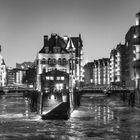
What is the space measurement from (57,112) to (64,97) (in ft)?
57.2

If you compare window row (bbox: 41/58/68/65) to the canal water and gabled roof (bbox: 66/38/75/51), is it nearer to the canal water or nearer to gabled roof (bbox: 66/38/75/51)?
gabled roof (bbox: 66/38/75/51)

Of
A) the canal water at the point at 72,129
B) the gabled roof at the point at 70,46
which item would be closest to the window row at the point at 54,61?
the gabled roof at the point at 70,46

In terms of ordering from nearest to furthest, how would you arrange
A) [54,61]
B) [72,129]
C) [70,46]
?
[72,129] < [54,61] < [70,46]

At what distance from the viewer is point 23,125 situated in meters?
80.9

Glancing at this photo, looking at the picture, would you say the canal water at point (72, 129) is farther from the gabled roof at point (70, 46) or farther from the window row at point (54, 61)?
the gabled roof at point (70, 46)

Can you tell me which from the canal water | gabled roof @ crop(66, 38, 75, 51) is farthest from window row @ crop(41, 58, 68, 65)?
the canal water

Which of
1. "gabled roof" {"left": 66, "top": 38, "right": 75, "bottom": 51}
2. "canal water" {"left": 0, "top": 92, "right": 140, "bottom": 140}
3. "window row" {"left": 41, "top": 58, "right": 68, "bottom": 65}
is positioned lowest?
"canal water" {"left": 0, "top": 92, "right": 140, "bottom": 140}

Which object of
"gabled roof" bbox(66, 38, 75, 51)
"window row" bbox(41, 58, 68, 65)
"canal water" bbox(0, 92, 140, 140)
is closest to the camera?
"canal water" bbox(0, 92, 140, 140)

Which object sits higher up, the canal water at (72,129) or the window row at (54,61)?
the window row at (54,61)

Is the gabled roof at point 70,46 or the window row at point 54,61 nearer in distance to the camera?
the window row at point 54,61

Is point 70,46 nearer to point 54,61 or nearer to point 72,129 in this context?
point 54,61

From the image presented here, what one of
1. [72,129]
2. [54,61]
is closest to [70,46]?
[54,61]

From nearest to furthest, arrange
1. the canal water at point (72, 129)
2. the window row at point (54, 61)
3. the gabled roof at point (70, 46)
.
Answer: the canal water at point (72, 129)
the window row at point (54, 61)
the gabled roof at point (70, 46)

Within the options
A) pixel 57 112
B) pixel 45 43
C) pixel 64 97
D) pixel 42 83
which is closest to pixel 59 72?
pixel 42 83
